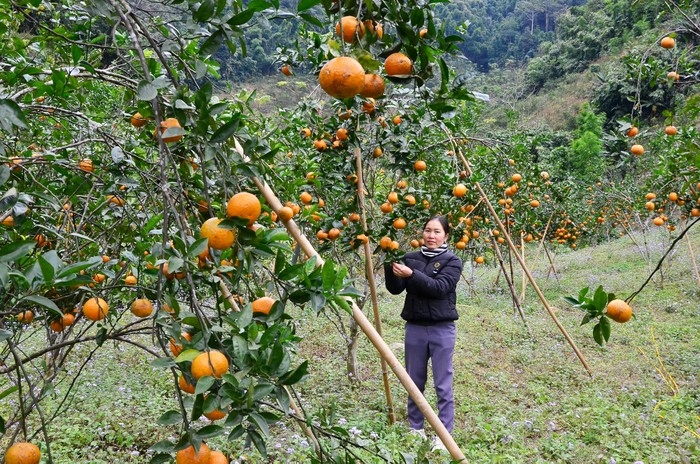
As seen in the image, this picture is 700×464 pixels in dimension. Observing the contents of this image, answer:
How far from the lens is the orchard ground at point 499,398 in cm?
281

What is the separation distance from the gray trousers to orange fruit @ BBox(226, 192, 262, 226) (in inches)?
86.9

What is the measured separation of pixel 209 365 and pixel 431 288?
215 centimetres

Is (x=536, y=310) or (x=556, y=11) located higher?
(x=556, y=11)

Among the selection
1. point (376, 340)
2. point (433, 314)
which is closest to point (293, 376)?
point (376, 340)

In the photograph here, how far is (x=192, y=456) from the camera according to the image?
0.74m

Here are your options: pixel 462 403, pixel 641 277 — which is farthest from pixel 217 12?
pixel 641 277

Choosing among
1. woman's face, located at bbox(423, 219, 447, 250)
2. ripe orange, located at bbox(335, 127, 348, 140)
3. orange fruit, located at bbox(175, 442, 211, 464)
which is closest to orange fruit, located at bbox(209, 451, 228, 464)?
orange fruit, located at bbox(175, 442, 211, 464)

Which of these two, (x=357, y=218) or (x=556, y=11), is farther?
(x=556, y=11)

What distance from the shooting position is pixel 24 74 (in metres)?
1.25

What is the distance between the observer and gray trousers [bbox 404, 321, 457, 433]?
9.41ft

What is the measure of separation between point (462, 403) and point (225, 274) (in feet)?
10.7

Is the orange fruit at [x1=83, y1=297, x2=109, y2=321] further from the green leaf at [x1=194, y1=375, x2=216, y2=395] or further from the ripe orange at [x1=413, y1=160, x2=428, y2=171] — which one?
the ripe orange at [x1=413, y1=160, x2=428, y2=171]

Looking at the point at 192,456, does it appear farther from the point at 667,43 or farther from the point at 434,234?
the point at 667,43

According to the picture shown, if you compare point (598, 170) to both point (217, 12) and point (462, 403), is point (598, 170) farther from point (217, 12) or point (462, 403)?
point (217, 12)
